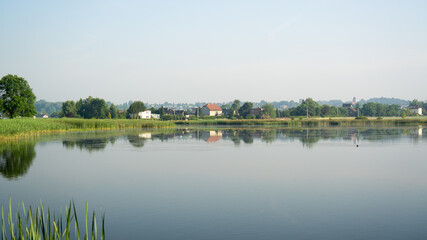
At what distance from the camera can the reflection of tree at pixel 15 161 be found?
924 inches

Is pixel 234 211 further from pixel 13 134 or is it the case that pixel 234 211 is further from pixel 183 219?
pixel 13 134

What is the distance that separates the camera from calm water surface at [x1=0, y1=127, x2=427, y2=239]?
40.1 feet

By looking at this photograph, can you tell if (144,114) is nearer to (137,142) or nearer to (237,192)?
(137,142)

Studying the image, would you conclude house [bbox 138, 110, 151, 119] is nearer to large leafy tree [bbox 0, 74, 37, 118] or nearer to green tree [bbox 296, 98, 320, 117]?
green tree [bbox 296, 98, 320, 117]

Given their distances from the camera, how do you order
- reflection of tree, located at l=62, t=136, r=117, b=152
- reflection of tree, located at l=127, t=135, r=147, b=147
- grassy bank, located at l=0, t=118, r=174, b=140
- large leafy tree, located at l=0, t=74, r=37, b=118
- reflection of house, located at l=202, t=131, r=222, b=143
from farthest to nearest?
1. large leafy tree, located at l=0, t=74, r=37, b=118
2. reflection of house, located at l=202, t=131, r=222, b=143
3. grassy bank, located at l=0, t=118, r=174, b=140
4. reflection of tree, located at l=127, t=135, r=147, b=147
5. reflection of tree, located at l=62, t=136, r=117, b=152

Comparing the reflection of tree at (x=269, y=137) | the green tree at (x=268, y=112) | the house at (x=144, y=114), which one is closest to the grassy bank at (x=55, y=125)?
the reflection of tree at (x=269, y=137)

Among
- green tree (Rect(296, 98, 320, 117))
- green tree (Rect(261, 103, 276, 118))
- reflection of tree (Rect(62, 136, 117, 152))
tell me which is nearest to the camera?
reflection of tree (Rect(62, 136, 117, 152))

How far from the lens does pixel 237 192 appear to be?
17.4 m

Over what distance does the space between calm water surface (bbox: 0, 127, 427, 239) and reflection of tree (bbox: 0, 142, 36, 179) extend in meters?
0.07

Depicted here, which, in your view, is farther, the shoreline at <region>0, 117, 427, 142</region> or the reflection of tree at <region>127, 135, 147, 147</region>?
the shoreline at <region>0, 117, 427, 142</region>

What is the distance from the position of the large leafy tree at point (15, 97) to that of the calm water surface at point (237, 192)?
42.6 m

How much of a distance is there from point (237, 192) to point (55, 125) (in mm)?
52804

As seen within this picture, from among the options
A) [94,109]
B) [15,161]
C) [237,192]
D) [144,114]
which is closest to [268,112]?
[144,114]

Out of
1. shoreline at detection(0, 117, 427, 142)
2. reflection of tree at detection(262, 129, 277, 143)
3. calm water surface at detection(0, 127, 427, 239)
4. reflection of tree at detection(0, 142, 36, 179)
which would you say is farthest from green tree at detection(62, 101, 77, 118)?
calm water surface at detection(0, 127, 427, 239)
